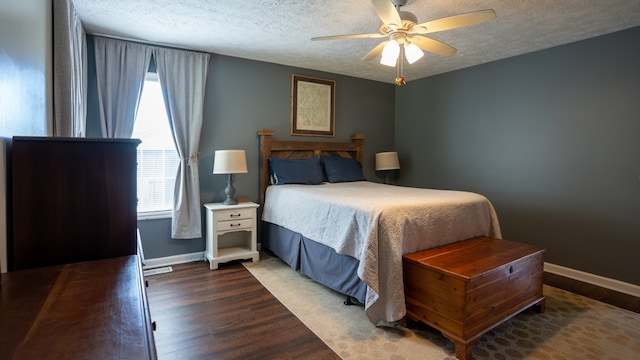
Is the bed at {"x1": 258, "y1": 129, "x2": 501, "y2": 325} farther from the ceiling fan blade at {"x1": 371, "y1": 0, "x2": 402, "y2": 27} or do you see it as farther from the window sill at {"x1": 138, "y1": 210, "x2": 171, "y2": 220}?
the ceiling fan blade at {"x1": 371, "y1": 0, "x2": 402, "y2": 27}

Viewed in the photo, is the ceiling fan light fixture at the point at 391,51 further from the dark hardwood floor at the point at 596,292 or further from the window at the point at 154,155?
the dark hardwood floor at the point at 596,292

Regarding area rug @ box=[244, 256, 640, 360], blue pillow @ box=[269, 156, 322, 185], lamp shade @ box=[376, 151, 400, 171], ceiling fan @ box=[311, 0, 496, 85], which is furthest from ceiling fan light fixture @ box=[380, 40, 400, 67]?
lamp shade @ box=[376, 151, 400, 171]

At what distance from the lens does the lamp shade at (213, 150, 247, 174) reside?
3.49m

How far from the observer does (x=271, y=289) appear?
2.97 m

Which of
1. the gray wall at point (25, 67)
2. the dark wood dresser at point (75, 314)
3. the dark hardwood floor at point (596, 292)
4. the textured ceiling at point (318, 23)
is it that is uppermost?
the textured ceiling at point (318, 23)

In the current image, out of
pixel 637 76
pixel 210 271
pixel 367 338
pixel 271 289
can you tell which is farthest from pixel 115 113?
pixel 637 76

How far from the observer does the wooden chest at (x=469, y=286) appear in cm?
199

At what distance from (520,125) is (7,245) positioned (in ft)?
14.3

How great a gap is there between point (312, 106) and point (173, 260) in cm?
255

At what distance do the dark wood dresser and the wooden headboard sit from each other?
2847 mm

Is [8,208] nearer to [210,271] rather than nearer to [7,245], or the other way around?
[7,245]

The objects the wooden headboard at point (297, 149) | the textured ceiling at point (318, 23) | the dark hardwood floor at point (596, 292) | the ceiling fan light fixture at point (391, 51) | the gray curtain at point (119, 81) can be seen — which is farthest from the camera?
the wooden headboard at point (297, 149)

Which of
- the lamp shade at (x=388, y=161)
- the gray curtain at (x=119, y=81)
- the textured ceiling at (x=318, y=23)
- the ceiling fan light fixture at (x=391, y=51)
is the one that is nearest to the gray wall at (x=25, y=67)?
the textured ceiling at (x=318, y=23)

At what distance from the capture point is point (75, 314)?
2.79 feet
